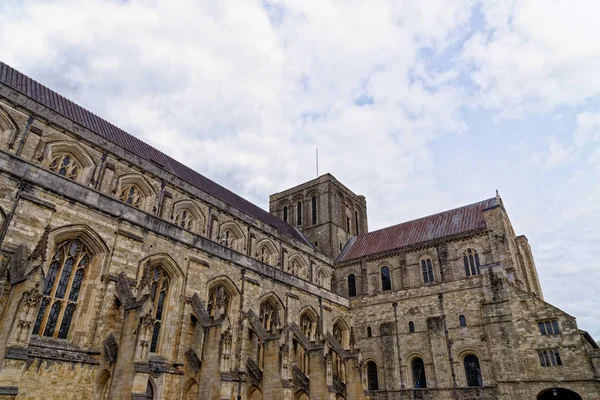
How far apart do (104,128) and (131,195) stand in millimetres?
4795

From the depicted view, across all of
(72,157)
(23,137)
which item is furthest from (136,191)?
(23,137)

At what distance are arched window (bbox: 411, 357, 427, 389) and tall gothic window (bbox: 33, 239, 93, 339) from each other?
19.8 meters

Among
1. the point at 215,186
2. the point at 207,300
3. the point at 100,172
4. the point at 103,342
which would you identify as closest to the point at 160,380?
the point at 103,342

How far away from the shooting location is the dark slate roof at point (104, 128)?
61.6 feet

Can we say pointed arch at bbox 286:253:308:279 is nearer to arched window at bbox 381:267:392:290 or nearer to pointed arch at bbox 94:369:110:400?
arched window at bbox 381:267:392:290

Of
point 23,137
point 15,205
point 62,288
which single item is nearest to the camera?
point 15,205

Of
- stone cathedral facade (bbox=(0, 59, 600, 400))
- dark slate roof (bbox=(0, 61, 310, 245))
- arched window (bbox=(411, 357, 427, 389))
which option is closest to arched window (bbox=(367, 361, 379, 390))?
stone cathedral facade (bbox=(0, 59, 600, 400))

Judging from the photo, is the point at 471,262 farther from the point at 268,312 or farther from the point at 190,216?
the point at 190,216

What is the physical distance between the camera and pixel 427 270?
28.3 m

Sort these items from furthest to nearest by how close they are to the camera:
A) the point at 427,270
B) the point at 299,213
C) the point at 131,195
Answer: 1. the point at 299,213
2. the point at 427,270
3. the point at 131,195

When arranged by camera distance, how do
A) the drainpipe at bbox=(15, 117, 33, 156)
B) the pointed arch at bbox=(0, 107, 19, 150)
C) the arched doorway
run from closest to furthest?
the drainpipe at bbox=(15, 117, 33, 156) → the pointed arch at bbox=(0, 107, 19, 150) → the arched doorway

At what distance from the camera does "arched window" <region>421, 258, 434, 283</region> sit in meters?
27.9

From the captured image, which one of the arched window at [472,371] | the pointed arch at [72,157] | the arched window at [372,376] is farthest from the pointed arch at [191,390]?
the arched window at [472,371]

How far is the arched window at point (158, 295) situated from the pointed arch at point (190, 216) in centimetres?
561
